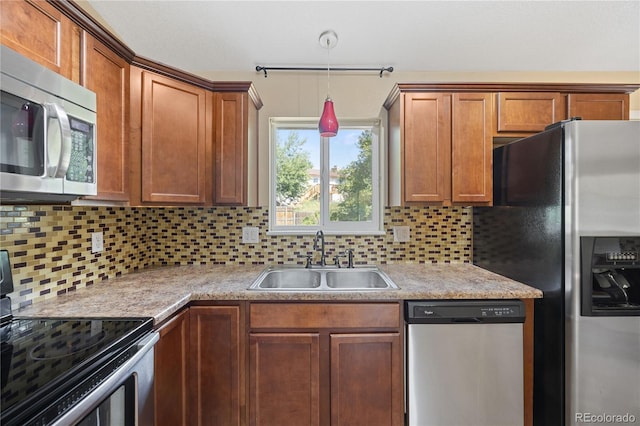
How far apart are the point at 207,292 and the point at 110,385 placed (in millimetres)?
614

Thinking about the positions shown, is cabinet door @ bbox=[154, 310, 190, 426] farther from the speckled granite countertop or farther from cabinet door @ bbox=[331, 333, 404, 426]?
cabinet door @ bbox=[331, 333, 404, 426]

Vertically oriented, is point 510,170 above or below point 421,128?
below

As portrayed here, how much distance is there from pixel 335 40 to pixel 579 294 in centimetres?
196

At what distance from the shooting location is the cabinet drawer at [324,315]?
4.87 ft

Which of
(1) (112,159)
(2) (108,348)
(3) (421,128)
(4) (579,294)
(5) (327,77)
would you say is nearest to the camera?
(2) (108,348)

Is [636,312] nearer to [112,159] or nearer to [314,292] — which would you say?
[314,292]

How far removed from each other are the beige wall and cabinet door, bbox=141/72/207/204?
1.74 ft

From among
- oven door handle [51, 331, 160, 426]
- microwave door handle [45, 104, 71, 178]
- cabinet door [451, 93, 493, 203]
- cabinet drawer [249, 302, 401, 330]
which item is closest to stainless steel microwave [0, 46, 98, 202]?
microwave door handle [45, 104, 71, 178]

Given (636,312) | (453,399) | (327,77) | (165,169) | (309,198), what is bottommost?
(453,399)

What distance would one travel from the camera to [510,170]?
1729 millimetres

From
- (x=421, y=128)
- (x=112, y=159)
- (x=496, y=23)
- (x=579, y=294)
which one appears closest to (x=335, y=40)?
(x=421, y=128)

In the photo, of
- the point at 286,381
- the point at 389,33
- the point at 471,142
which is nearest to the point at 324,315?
the point at 286,381

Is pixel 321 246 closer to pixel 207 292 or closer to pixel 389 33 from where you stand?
pixel 207 292

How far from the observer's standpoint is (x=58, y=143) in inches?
36.9
